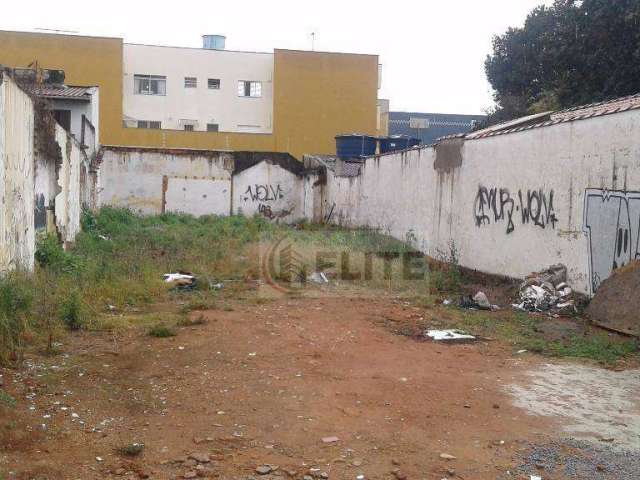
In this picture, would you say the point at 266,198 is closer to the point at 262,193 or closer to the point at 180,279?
the point at 262,193

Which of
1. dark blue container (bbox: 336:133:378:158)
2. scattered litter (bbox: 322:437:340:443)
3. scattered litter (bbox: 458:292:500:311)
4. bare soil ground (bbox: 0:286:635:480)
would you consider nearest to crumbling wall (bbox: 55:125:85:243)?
bare soil ground (bbox: 0:286:635:480)

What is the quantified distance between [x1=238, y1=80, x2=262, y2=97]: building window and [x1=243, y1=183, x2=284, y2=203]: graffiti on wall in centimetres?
1433

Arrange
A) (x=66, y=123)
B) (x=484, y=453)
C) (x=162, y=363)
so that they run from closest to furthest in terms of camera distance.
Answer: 1. (x=484, y=453)
2. (x=162, y=363)
3. (x=66, y=123)

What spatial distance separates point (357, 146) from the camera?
21.8m

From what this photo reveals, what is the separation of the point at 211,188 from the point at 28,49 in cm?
1775

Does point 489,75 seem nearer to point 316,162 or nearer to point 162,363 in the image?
point 316,162

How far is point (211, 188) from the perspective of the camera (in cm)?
2462

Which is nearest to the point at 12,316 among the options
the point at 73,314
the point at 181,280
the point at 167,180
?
the point at 73,314

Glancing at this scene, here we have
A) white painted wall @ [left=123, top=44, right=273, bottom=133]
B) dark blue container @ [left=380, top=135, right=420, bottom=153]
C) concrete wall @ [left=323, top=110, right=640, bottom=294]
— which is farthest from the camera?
white painted wall @ [left=123, top=44, right=273, bottom=133]

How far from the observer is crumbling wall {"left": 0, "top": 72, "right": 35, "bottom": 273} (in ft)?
25.2

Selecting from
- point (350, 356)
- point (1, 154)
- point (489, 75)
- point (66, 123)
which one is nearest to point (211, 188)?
point (66, 123)

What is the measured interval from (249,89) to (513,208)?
29171 millimetres
